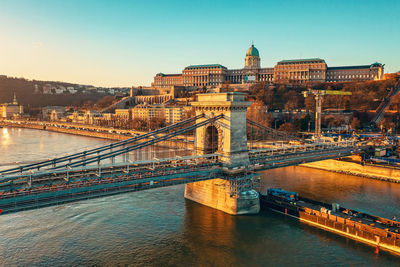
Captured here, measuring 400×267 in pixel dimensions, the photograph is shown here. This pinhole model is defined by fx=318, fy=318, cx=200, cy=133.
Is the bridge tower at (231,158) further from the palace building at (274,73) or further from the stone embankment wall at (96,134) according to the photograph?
the palace building at (274,73)

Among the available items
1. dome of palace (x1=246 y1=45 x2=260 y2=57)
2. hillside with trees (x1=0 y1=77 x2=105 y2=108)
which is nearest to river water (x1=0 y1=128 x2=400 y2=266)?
dome of palace (x1=246 y1=45 x2=260 y2=57)

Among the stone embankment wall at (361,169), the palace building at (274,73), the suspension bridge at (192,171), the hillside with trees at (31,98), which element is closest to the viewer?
the suspension bridge at (192,171)

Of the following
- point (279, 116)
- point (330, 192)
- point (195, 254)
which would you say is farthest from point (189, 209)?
point (279, 116)

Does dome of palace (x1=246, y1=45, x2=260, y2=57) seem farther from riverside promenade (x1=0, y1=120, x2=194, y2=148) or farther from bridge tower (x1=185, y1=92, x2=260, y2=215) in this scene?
bridge tower (x1=185, y1=92, x2=260, y2=215)

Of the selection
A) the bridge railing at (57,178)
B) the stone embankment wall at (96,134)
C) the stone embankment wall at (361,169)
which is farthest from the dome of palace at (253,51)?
the bridge railing at (57,178)

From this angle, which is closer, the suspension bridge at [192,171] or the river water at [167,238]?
the suspension bridge at [192,171]

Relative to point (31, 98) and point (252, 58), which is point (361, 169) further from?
point (31, 98)

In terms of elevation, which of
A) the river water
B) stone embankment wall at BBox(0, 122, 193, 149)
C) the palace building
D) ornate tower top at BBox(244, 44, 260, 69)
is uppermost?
ornate tower top at BBox(244, 44, 260, 69)
